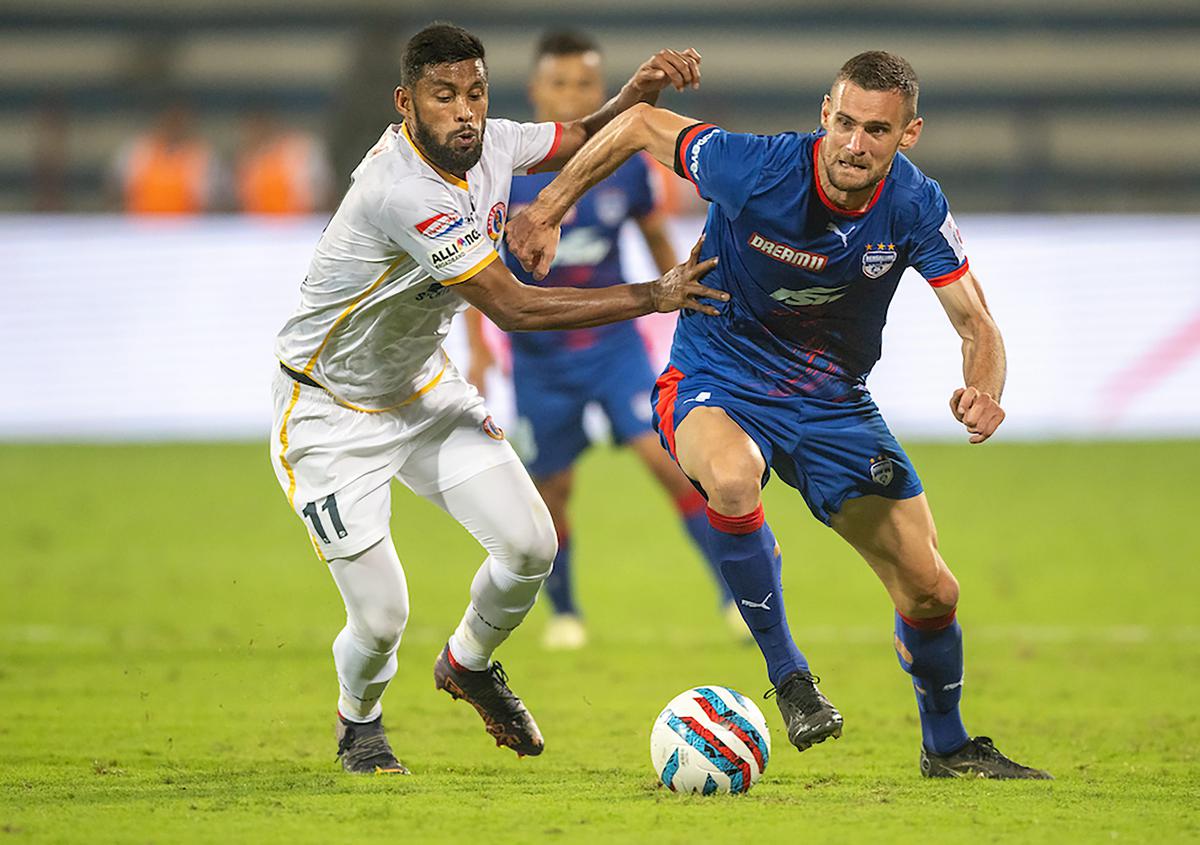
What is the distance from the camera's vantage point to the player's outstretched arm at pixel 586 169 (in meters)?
5.70

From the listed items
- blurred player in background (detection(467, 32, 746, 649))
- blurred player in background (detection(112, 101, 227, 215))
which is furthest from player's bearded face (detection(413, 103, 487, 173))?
blurred player in background (detection(112, 101, 227, 215))

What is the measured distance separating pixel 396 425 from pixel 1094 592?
5577mm

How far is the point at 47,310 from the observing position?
14750 millimetres

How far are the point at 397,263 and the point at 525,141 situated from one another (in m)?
0.72

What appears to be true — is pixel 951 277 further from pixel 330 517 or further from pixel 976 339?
pixel 330 517

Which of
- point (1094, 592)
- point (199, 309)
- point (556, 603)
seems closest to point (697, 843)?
point (556, 603)

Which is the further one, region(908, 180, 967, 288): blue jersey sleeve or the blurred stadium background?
the blurred stadium background

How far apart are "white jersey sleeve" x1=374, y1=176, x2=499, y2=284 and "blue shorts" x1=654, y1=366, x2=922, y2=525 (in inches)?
36.6

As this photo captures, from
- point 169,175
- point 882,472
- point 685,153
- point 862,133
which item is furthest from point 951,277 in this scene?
point 169,175

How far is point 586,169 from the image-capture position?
584 cm

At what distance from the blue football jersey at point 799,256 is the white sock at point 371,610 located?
49.9 inches

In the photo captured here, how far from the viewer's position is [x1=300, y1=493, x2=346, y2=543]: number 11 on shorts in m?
5.88

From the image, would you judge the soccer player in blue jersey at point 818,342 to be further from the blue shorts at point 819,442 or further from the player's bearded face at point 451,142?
the player's bearded face at point 451,142

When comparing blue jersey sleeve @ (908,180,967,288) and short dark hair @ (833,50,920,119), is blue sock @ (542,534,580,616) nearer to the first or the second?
blue jersey sleeve @ (908,180,967,288)
